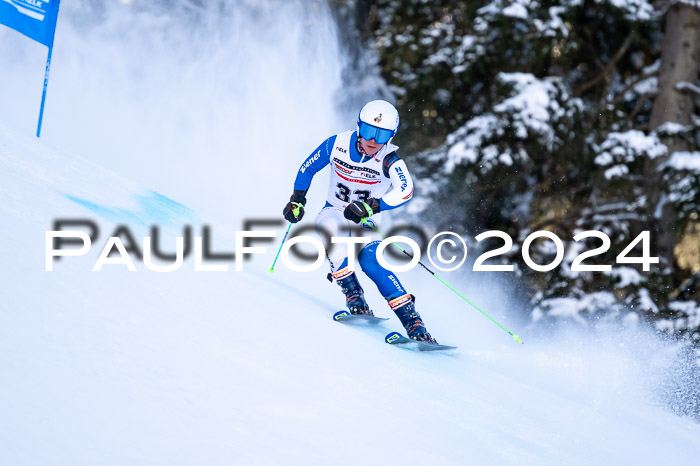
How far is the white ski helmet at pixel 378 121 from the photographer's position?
5312 millimetres

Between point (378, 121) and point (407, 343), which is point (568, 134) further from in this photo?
point (407, 343)

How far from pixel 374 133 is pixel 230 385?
2740mm

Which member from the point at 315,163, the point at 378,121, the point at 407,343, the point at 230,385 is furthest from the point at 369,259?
the point at 230,385

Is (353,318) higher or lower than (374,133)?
lower

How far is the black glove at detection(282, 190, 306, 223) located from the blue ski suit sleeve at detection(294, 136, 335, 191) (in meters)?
0.10

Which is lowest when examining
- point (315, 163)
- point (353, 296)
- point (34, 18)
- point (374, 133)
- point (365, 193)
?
point (353, 296)

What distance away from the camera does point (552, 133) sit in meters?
10.9

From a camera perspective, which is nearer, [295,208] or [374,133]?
[374,133]

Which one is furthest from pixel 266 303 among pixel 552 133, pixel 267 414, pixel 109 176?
pixel 552 133

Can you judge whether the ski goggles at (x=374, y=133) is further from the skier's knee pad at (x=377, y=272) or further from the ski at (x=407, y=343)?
the ski at (x=407, y=343)

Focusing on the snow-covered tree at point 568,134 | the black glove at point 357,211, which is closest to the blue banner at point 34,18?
the black glove at point 357,211

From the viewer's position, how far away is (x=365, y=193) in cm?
585

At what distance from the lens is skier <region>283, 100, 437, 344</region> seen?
536 cm

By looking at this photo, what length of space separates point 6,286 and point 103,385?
846 millimetres
